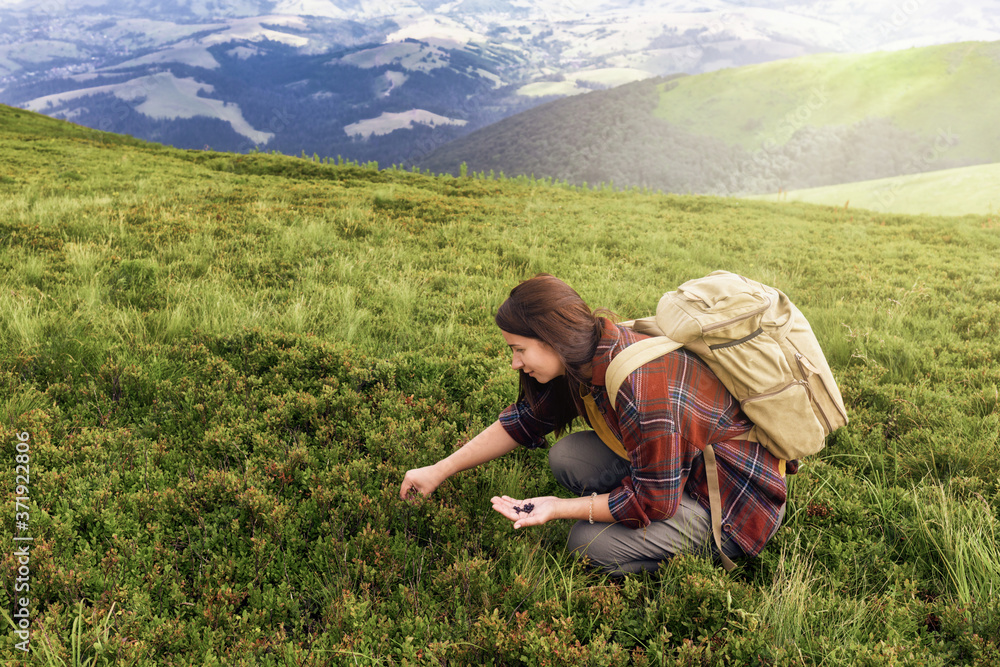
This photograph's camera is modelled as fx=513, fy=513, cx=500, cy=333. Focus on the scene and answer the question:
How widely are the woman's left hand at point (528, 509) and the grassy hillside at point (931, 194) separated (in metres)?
27.9

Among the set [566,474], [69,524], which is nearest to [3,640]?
[69,524]

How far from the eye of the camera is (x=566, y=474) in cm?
355

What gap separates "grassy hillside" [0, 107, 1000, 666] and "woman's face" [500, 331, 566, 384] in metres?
1.13

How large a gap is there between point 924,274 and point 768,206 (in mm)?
13592

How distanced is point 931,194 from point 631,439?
137 ft

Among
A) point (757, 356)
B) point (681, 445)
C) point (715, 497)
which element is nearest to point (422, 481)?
point (681, 445)

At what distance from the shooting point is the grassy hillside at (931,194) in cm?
2733

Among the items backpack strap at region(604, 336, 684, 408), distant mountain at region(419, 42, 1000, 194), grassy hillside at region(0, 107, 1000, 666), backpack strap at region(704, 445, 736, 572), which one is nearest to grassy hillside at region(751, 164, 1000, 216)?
grassy hillside at region(0, 107, 1000, 666)

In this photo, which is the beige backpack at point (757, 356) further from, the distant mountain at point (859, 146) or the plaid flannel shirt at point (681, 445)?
the distant mountain at point (859, 146)

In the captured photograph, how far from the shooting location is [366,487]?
3576 mm

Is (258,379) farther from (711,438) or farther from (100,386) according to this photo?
(711,438)

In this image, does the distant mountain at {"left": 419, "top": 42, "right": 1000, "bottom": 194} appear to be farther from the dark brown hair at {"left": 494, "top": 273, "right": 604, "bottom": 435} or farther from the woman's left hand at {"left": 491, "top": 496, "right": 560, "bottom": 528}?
the woman's left hand at {"left": 491, "top": 496, "right": 560, "bottom": 528}

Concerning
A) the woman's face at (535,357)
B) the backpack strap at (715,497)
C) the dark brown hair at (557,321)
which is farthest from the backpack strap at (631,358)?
the backpack strap at (715,497)

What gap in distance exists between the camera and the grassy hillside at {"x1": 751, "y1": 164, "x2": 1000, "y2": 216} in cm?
2733
